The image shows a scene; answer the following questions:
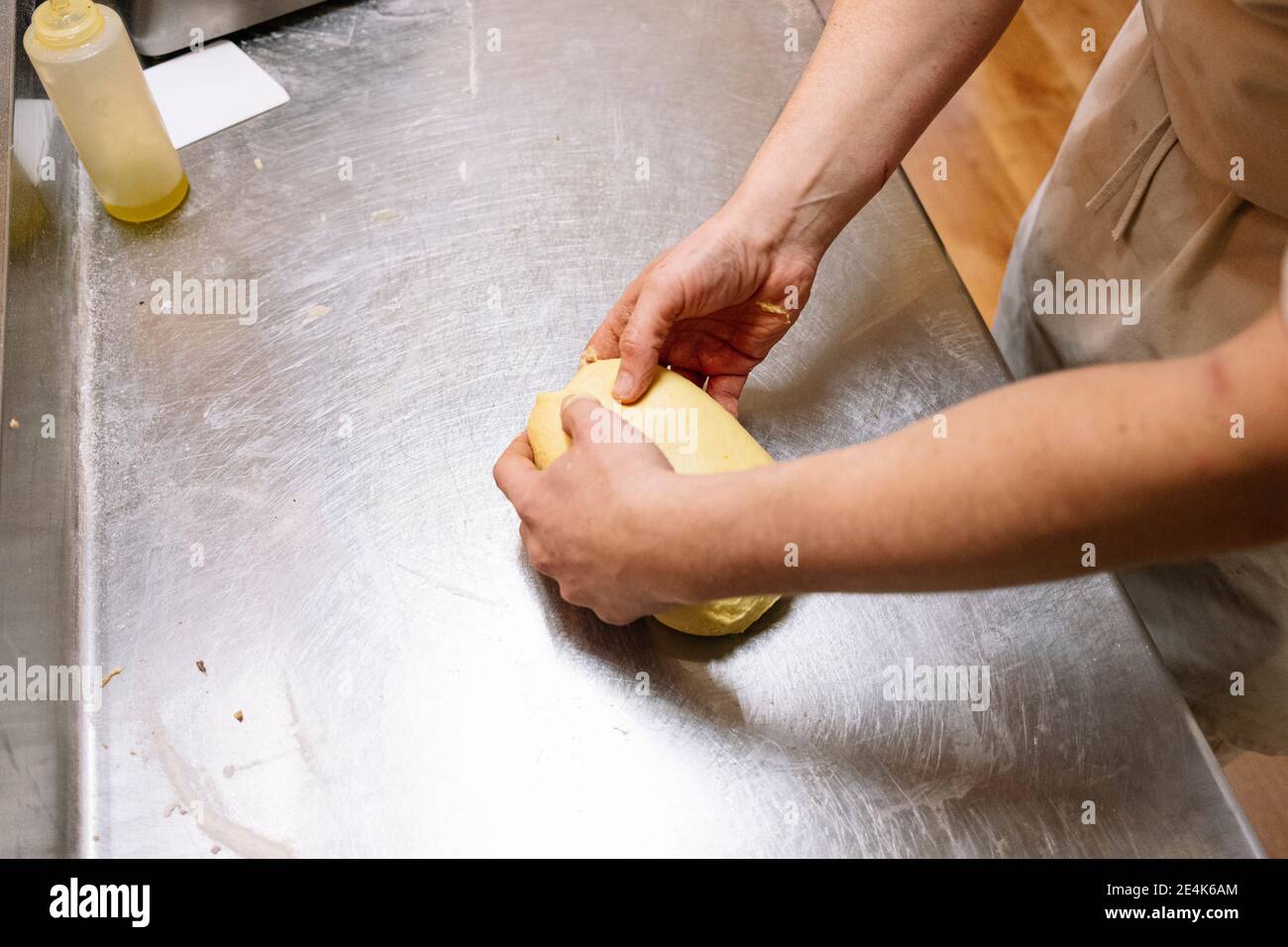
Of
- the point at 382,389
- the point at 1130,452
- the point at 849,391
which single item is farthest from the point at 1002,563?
the point at 382,389

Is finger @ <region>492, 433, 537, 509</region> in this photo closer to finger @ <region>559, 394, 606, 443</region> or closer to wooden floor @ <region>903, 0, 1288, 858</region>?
finger @ <region>559, 394, 606, 443</region>

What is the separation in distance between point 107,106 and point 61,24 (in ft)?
0.27

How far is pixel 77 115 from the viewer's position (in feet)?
3.38

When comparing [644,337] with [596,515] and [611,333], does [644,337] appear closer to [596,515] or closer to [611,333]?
[611,333]

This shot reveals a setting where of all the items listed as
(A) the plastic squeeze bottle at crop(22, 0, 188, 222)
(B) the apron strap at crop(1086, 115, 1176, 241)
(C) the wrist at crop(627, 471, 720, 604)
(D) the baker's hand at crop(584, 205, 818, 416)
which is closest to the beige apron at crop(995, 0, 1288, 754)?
(B) the apron strap at crop(1086, 115, 1176, 241)

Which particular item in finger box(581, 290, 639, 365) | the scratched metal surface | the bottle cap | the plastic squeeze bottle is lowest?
the scratched metal surface

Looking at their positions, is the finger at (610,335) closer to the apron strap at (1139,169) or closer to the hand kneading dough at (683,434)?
the hand kneading dough at (683,434)

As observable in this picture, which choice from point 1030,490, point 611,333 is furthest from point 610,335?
point 1030,490

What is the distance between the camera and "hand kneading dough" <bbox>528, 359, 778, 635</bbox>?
0.89 m

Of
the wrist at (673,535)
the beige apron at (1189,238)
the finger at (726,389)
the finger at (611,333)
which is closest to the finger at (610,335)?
the finger at (611,333)

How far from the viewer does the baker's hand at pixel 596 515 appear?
0.76 meters

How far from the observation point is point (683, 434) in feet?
3.05

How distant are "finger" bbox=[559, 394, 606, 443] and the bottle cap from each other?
2.06ft
